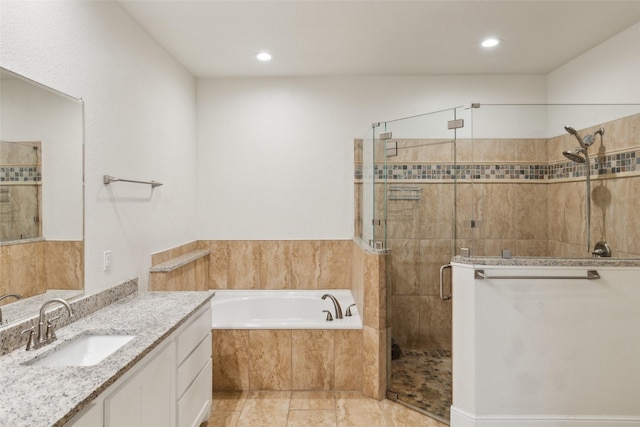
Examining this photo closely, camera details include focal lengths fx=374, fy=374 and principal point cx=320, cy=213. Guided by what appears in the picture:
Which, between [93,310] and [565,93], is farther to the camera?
[565,93]

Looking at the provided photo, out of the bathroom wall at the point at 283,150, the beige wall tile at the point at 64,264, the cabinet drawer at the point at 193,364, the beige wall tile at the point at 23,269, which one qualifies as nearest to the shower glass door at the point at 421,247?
the bathroom wall at the point at 283,150

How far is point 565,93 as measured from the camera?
340 centimetres

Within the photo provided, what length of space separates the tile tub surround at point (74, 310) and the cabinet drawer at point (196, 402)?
0.68 m

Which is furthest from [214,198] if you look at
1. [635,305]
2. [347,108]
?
[635,305]

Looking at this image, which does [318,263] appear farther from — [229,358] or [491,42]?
[491,42]

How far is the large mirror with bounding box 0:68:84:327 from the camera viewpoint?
151cm

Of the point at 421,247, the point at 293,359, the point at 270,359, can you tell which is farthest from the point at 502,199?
the point at 270,359

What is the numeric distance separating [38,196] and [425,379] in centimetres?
276

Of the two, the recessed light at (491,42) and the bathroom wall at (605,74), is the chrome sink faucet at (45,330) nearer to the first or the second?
the recessed light at (491,42)

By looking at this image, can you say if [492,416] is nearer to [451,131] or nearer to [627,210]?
[627,210]

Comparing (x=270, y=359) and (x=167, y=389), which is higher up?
(x=167, y=389)

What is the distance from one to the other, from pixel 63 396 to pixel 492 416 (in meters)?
2.28

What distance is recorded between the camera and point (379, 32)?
9.00ft

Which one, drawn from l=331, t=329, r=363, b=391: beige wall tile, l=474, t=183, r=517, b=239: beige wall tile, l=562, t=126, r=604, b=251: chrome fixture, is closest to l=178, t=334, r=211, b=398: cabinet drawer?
l=331, t=329, r=363, b=391: beige wall tile
